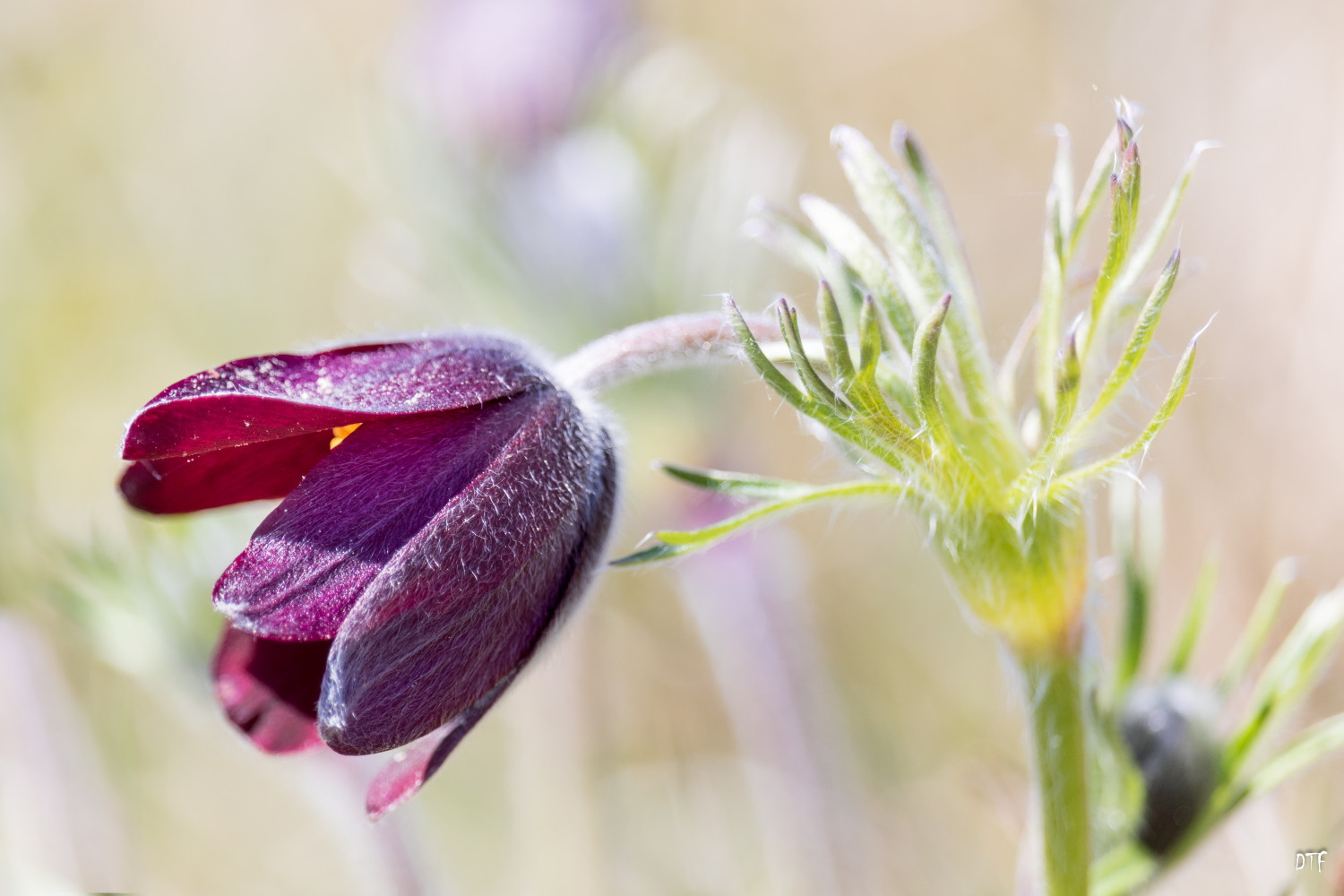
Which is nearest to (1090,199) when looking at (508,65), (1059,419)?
(1059,419)

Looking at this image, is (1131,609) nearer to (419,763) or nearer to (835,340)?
(835,340)

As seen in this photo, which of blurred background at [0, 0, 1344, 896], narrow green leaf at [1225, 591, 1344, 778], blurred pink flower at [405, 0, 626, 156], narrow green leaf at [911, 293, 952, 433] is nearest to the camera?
narrow green leaf at [911, 293, 952, 433]

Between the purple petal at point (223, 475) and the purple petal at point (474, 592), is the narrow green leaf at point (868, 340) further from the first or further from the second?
the purple petal at point (223, 475)

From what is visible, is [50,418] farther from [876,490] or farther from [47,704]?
[876,490]

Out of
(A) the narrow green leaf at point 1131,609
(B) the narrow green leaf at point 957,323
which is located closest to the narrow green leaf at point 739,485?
(B) the narrow green leaf at point 957,323

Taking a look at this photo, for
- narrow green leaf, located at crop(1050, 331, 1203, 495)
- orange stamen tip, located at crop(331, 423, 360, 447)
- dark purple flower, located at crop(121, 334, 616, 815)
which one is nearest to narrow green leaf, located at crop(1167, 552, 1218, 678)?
narrow green leaf, located at crop(1050, 331, 1203, 495)

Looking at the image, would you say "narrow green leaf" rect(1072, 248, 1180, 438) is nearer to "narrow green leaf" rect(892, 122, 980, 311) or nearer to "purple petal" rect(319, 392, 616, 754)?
"narrow green leaf" rect(892, 122, 980, 311)
